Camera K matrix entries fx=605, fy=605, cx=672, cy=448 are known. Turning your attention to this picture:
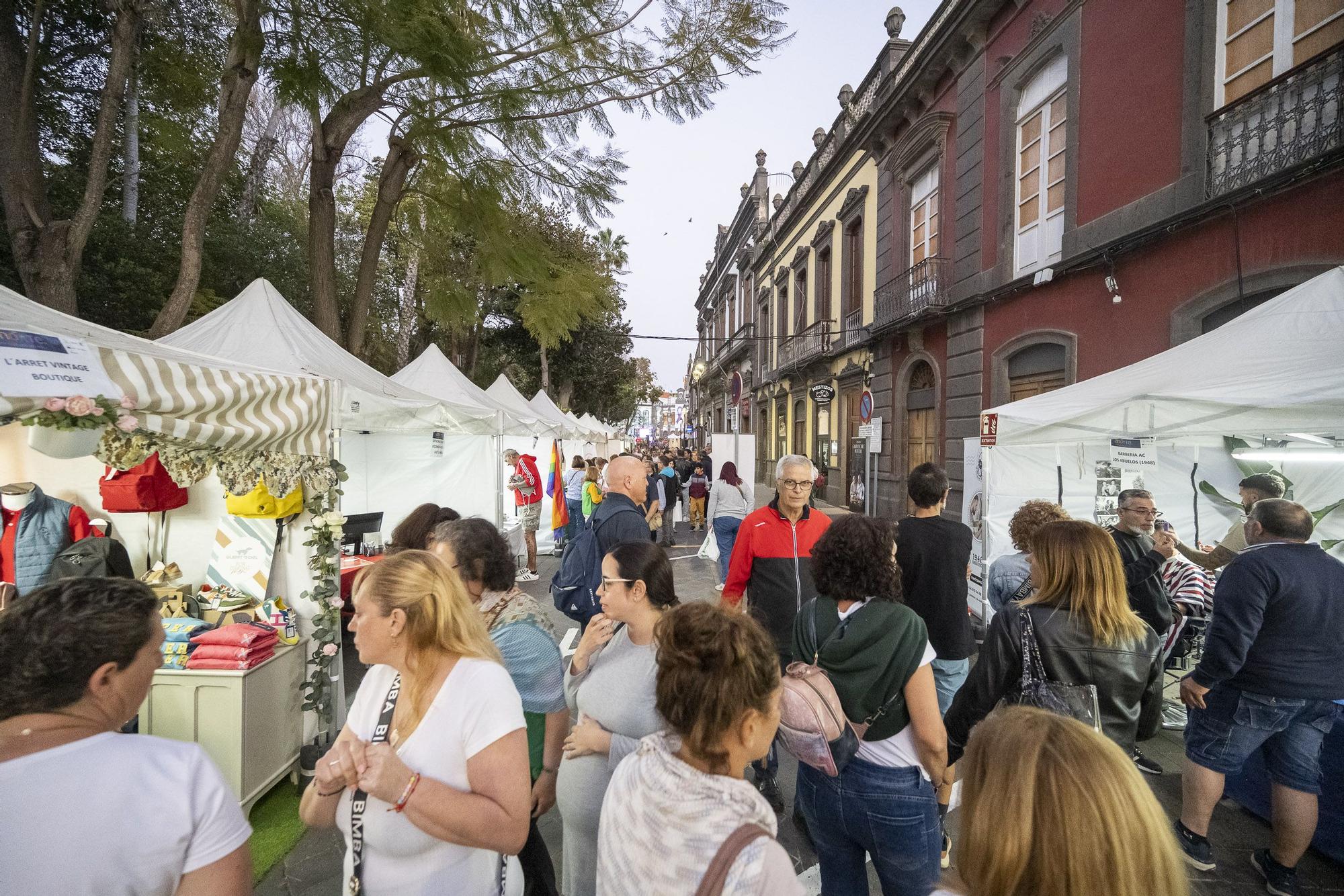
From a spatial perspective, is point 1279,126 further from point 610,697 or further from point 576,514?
point 576,514

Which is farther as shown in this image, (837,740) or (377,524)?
(377,524)

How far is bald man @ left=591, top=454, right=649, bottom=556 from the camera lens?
3.52 metres

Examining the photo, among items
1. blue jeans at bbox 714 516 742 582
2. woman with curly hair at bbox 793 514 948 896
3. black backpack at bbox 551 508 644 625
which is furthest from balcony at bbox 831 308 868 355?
woman with curly hair at bbox 793 514 948 896

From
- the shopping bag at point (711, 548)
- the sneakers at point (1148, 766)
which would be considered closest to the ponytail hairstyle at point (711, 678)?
the sneakers at point (1148, 766)

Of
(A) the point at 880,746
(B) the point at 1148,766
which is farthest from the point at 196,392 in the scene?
(B) the point at 1148,766

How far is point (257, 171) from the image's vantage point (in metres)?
13.6

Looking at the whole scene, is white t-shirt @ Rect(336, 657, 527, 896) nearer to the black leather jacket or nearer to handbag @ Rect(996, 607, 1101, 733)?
the black leather jacket

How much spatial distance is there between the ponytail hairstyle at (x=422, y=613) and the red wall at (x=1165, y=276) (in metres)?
7.96

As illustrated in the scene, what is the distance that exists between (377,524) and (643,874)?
21.1 ft

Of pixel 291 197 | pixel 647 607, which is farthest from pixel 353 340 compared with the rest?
pixel 291 197

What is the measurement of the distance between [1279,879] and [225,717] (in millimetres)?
5053

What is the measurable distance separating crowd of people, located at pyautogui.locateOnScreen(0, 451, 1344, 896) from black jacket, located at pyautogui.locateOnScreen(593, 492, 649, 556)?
1.95 feet

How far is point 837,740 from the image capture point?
1751mm

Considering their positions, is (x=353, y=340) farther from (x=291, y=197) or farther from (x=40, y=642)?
(x=291, y=197)
